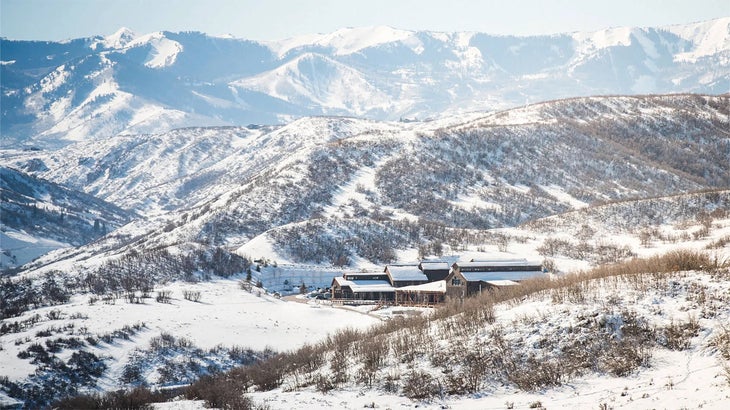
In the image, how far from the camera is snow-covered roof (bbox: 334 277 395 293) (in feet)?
335

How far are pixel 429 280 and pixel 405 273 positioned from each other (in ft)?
14.5

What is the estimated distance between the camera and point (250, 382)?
3400cm

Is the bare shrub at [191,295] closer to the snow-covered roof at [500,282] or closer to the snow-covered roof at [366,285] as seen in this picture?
the snow-covered roof at [366,285]

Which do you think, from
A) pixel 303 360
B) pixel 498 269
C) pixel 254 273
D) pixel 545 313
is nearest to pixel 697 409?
pixel 545 313

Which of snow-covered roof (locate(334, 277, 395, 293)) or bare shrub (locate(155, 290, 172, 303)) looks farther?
snow-covered roof (locate(334, 277, 395, 293))

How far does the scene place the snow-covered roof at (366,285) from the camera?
102125mm

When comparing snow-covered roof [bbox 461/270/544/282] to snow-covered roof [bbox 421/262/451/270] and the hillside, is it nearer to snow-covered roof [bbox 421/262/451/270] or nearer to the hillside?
the hillside

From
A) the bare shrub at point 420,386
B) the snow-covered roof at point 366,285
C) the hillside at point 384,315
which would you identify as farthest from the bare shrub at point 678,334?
the snow-covered roof at point 366,285

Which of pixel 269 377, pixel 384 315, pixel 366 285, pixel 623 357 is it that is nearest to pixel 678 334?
pixel 623 357

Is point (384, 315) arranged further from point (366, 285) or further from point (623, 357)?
point (623, 357)

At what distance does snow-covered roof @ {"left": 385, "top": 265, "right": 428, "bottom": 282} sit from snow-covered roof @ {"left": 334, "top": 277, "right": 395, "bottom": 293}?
2050mm

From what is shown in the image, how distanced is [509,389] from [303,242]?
124125 mm

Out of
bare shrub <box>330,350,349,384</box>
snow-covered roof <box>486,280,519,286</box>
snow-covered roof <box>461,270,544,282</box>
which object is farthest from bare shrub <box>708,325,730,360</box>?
snow-covered roof <box>461,270,544,282</box>

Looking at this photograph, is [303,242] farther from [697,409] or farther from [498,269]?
[697,409]
